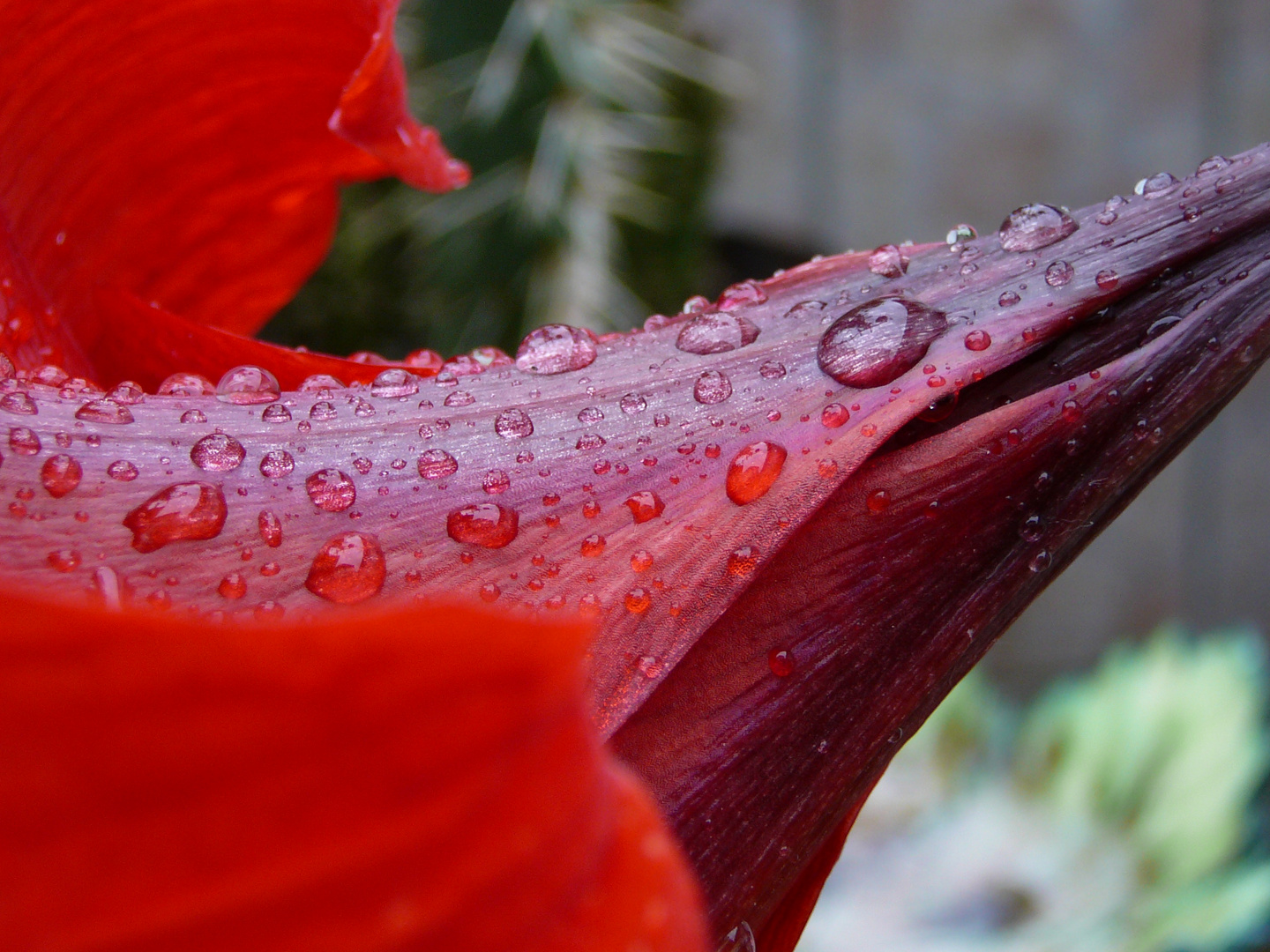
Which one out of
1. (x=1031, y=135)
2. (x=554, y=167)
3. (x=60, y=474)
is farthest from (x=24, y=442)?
(x=1031, y=135)

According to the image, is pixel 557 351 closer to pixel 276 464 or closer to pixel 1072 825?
pixel 276 464

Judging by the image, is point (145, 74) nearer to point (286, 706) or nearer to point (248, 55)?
point (248, 55)

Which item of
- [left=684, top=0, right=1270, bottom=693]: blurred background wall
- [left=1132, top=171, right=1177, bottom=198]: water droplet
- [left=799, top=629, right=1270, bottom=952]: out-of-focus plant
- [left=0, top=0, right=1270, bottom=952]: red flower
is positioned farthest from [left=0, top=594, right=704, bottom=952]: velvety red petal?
[left=684, top=0, right=1270, bottom=693]: blurred background wall

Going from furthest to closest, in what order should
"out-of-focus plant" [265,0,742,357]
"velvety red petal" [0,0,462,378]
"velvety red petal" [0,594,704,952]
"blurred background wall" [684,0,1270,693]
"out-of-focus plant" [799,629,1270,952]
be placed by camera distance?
"blurred background wall" [684,0,1270,693], "out-of-focus plant" [265,0,742,357], "out-of-focus plant" [799,629,1270,952], "velvety red petal" [0,0,462,378], "velvety red petal" [0,594,704,952]

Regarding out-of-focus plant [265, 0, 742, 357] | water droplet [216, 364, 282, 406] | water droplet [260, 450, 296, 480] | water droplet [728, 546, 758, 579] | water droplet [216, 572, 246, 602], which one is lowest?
water droplet [728, 546, 758, 579]

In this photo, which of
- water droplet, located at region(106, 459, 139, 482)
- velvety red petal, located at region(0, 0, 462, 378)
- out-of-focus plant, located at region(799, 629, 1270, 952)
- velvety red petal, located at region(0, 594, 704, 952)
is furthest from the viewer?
out-of-focus plant, located at region(799, 629, 1270, 952)

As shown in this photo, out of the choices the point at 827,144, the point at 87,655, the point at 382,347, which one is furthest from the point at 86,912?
the point at 827,144

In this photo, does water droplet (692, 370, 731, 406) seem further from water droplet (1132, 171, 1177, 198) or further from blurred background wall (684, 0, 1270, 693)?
blurred background wall (684, 0, 1270, 693)
